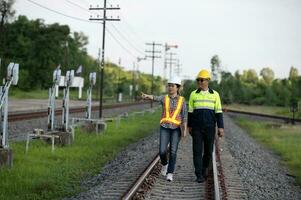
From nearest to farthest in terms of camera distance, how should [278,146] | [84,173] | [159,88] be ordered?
[84,173]
[278,146]
[159,88]

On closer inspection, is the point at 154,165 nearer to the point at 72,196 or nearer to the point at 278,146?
the point at 72,196

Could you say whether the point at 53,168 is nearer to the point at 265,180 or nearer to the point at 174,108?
the point at 174,108

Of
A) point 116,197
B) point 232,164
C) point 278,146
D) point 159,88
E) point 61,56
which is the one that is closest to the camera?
point 116,197

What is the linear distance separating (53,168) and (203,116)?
452 cm

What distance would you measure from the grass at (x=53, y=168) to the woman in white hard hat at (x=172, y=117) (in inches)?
82.1

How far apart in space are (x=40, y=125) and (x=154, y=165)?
1521 cm

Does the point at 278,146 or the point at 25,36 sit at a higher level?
the point at 25,36

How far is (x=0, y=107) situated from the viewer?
12.5 metres

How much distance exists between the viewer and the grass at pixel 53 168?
9930 mm

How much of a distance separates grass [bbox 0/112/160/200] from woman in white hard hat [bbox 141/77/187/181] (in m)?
2.08

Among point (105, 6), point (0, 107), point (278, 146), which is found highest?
point (105, 6)

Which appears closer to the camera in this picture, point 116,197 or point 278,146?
point 116,197

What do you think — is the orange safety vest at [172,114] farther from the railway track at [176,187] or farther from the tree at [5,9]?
the tree at [5,9]

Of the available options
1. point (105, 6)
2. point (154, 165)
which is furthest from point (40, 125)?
point (154, 165)
